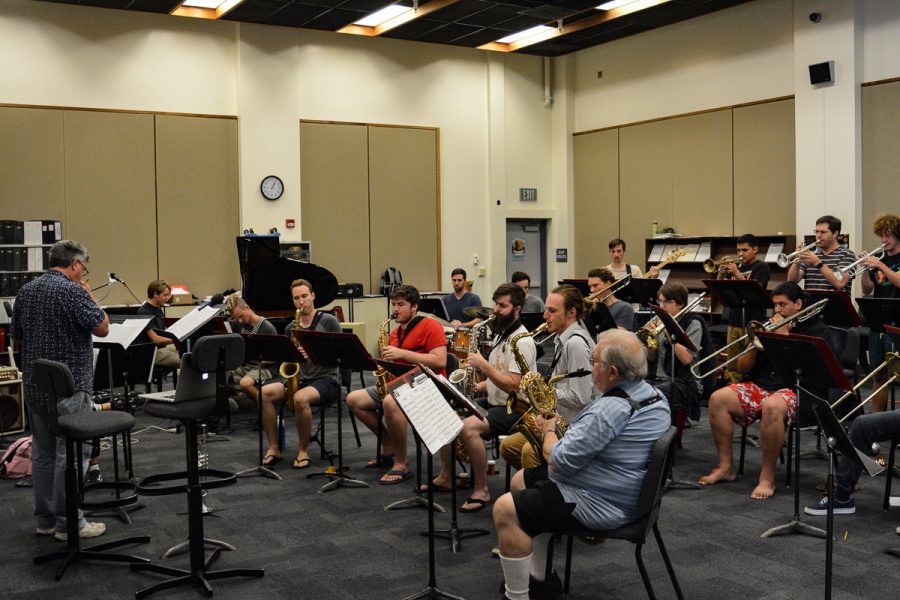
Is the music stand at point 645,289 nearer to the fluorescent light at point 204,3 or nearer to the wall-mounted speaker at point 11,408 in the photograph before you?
the wall-mounted speaker at point 11,408

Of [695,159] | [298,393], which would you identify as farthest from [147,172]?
[695,159]

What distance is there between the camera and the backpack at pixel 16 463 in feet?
20.7

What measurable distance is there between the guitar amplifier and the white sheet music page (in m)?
8.53

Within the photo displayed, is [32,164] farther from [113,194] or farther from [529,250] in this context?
[529,250]

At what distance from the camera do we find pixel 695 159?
12273 mm

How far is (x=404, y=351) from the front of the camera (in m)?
5.97

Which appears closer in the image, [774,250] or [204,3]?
[774,250]

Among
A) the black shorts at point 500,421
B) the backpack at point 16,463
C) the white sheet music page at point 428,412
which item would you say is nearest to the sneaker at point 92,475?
the backpack at point 16,463

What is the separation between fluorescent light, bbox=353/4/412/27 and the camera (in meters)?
11.6

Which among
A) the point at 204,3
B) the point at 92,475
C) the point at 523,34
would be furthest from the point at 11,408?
the point at 523,34

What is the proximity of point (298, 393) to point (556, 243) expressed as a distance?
853 centimetres

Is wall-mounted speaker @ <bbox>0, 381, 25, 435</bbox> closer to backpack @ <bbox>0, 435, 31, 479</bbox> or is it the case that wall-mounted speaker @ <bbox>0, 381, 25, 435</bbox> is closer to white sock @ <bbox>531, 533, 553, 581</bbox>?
backpack @ <bbox>0, 435, 31, 479</bbox>

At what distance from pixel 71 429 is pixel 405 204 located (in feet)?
30.6

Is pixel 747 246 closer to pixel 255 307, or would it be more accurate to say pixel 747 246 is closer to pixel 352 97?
pixel 255 307
